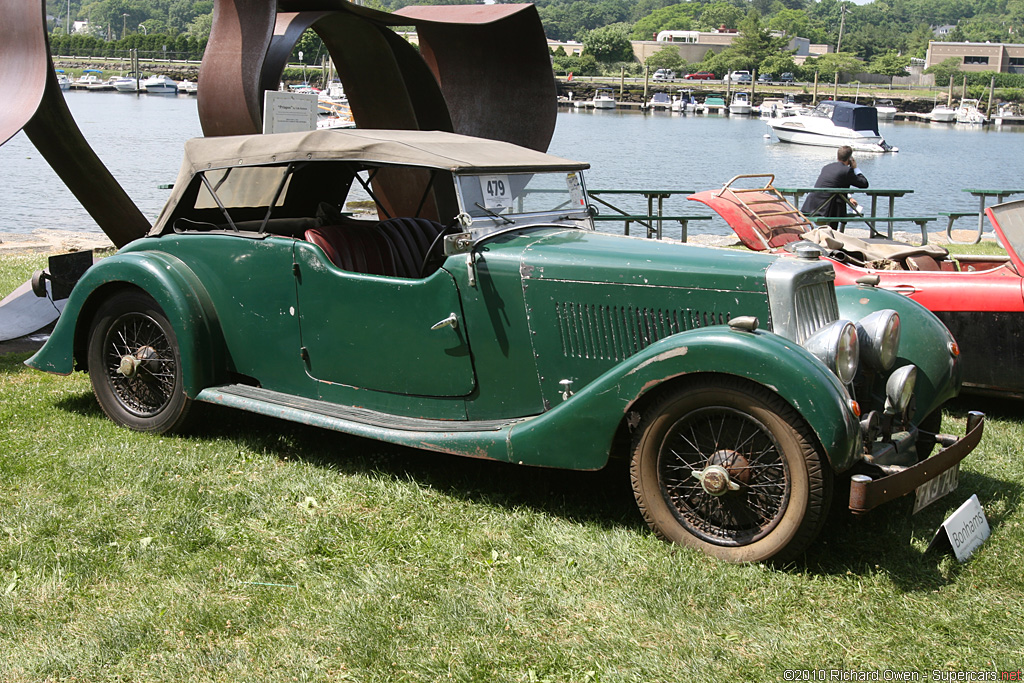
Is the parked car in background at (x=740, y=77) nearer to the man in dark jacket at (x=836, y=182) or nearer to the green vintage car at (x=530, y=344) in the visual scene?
the man in dark jacket at (x=836, y=182)

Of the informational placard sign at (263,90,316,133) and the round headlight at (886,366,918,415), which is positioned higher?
the informational placard sign at (263,90,316,133)

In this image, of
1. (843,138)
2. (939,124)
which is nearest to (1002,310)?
(843,138)

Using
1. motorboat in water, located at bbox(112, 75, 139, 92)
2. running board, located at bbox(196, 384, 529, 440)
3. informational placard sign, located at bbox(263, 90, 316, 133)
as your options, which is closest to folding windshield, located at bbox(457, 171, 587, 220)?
running board, located at bbox(196, 384, 529, 440)

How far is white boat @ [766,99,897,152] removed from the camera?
48594 mm

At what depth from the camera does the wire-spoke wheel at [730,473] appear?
3598 mm

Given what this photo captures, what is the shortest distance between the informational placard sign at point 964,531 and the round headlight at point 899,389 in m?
0.51

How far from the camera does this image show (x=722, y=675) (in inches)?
120

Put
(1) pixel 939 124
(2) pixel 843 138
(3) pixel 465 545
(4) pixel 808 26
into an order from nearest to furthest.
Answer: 1. (3) pixel 465 545
2. (2) pixel 843 138
3. (1) pixel 939 124
4. (4) pixel 808 26

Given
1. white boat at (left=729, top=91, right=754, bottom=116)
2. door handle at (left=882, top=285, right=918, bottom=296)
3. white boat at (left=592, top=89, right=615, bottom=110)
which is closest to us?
door handle at (left=882, top=285, right=918, bottom=296)

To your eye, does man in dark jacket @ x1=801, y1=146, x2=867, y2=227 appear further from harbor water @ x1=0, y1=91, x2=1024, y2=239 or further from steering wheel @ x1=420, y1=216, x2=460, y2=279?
steering wheel @ x1=420, y1=216, x2=460, y2=279

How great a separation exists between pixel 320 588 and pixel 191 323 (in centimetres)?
207

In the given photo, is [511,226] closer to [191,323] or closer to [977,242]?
[191,323]

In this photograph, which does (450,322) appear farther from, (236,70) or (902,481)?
(236,70)

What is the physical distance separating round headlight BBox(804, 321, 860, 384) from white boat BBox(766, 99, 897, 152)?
4815 centimetres
